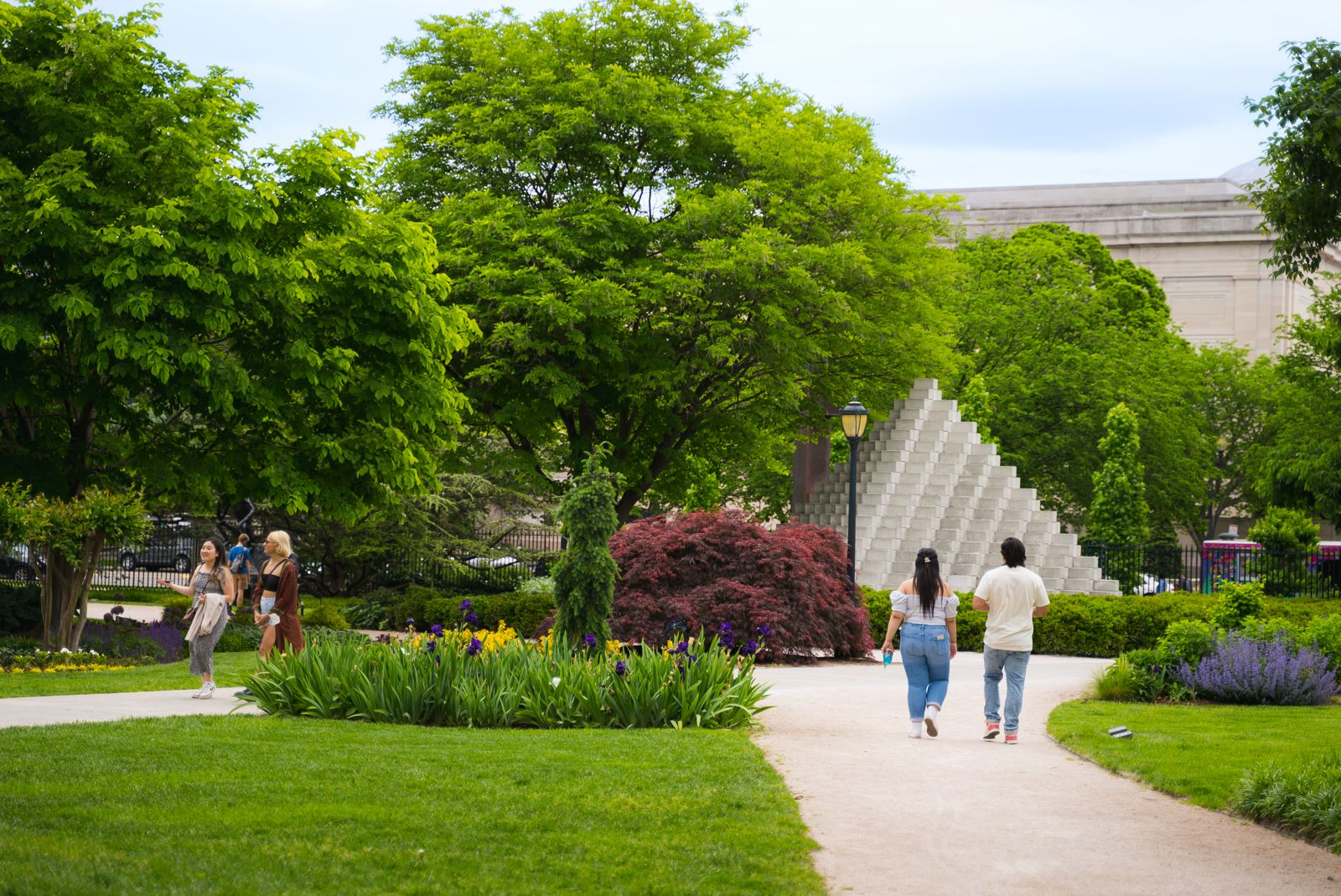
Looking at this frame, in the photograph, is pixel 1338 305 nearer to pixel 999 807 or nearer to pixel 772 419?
pixel 772 419

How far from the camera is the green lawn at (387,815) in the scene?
21.8ft

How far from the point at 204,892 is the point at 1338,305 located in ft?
133

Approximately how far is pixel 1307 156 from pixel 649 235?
1922 centimetres

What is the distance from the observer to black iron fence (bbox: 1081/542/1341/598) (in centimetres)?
3192

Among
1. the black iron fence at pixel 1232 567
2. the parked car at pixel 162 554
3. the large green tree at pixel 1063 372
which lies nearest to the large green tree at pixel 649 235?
the black iron fence at pixel 1232 567

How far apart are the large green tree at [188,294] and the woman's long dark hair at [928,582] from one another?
34.9 feet

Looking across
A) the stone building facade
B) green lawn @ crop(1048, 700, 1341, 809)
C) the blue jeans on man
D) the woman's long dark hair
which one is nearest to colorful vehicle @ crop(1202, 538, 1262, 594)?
green lawn @ crop(1048, 700, 1341, 809)

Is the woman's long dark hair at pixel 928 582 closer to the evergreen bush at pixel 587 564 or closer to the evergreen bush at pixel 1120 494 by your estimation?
the evergreen bush at pixel 587 564

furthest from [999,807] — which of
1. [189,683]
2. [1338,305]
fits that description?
[1338,305]

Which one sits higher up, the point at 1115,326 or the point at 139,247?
the point at 1115,326

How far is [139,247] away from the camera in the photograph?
61.6 feet

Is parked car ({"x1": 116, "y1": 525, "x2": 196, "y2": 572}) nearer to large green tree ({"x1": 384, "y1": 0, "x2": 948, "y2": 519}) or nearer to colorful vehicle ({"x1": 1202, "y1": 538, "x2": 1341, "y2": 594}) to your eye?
large green tree ({"x1": 384, "y1": 0, "x2": 948, "y2": 519})

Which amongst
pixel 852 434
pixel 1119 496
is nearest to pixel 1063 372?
→ pixel 1119 496

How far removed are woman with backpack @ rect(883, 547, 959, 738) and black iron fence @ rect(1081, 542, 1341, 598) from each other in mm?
20586
